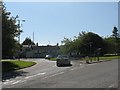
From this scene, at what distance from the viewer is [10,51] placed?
49.5 m

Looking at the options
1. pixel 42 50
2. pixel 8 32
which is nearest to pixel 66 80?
pixel 8 32

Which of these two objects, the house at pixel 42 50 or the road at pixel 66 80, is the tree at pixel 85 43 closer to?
the house at pixel 42 50

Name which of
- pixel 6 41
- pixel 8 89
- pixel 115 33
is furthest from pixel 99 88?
pixel 115 33

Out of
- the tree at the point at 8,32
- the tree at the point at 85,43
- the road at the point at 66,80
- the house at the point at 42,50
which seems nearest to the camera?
the road at the point at 66,80

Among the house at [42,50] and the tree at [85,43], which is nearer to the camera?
the tree at [85,43]

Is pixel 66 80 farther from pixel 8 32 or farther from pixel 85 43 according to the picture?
pixel 85 43

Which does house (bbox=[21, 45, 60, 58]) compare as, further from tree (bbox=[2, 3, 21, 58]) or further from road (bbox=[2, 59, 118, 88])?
road (bbox=[2, 59, 118, 88])

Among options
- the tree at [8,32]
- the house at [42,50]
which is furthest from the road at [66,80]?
the house at [42,50]

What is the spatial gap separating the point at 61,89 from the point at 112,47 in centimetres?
12145

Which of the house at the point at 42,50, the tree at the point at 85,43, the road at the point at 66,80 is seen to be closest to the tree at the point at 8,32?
the road at the point at 66,80

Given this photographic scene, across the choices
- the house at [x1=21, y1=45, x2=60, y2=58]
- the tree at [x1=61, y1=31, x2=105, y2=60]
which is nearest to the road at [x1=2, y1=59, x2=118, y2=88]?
the tree at [x1=61, y1=31, x2=105, y2=60]

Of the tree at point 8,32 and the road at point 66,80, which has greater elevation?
the tree at point 8,32

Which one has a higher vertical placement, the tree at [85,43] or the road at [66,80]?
the tree at [85,43]

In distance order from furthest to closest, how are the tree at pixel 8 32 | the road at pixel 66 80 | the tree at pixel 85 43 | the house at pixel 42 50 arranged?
the house at pixel 42 50 < the tree at pixel 85 43 < the tree at pixel 8 32 < the road at pixel 66 80
